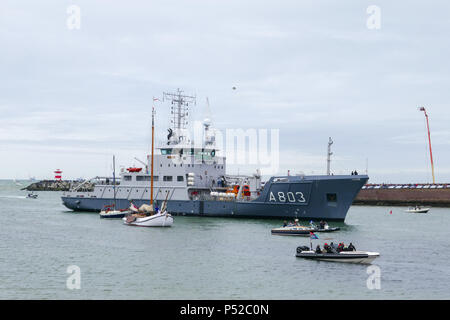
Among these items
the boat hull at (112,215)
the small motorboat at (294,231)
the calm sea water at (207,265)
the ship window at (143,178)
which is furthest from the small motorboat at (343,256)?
the ship window at (143,178)

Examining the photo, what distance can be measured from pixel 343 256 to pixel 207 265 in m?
8.64

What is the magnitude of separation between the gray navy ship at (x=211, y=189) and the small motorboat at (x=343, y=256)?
2085 cm

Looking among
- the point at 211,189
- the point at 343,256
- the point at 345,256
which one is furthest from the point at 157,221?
the point at 345,256

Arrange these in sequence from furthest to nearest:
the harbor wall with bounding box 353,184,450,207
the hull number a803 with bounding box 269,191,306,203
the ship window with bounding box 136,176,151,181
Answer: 1. the harbor wall with bounding box 353,184,450,207
2. the ship window with bounding box 136,176,151,181
3. the hull number a803 with bounding box 269,191,306,203

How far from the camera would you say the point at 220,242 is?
4125cm

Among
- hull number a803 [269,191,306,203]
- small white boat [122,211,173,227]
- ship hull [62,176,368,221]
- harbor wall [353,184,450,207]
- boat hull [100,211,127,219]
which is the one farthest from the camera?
harbor wall [353,184,450,207]

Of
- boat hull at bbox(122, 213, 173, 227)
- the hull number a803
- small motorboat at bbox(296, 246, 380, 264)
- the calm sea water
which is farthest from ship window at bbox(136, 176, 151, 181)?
small motorboat at bbox(296, 246, 380, 264)

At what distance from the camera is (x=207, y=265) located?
3186 cm

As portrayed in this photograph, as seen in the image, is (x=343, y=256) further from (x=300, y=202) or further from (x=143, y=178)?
(x=143, y=178)

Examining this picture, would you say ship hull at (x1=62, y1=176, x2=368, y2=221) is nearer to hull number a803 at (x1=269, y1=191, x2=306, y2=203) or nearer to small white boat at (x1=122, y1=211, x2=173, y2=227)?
hull number a803 at (x1=269, y1=191, x2=306, y2=203)

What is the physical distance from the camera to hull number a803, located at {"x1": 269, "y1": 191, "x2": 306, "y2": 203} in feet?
181

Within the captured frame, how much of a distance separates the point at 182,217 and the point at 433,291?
3930cm
